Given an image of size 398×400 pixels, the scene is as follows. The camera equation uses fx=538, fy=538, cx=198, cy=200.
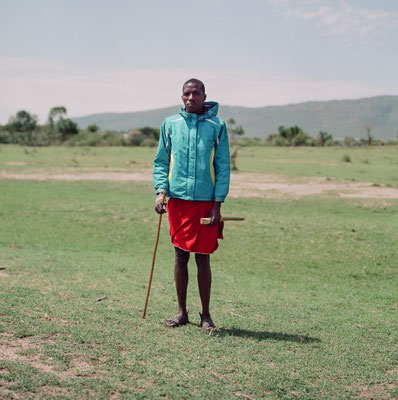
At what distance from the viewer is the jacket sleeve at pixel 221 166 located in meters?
4.86

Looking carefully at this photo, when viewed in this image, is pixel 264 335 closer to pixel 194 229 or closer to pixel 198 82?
pixel 194 229

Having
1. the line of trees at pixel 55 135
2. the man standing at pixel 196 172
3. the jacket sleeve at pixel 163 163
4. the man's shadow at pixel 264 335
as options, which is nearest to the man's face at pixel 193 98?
the man standing at pixel 196 172

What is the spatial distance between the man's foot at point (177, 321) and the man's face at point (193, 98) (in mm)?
1936

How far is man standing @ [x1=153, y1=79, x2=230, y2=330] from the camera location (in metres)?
4.83

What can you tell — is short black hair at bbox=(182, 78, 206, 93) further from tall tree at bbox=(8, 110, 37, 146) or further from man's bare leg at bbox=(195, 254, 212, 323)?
tall tree at bbox=(8, 110, 37, 146)

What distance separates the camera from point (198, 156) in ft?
15.9

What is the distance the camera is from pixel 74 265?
814 centimetres

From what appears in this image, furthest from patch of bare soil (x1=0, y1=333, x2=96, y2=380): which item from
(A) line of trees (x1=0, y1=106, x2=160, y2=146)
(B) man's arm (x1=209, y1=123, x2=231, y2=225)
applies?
(A) line of trees (x1=0, y1=106, x2=160, y2=146)

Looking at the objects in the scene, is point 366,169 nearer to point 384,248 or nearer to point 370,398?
point 384,248

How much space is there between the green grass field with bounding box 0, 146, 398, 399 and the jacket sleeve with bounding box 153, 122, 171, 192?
1.32 metres

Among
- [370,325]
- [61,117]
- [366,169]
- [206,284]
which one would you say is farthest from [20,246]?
[61,117]

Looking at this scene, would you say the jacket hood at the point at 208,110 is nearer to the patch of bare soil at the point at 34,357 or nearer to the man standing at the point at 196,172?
the man standing at the point at 196,172

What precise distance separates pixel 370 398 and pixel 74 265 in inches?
212

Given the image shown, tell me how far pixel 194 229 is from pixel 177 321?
0.91 metres
